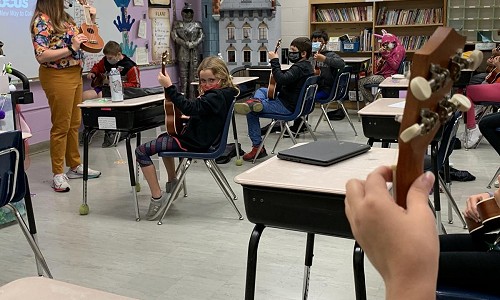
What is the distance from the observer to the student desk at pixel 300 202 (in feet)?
5.72

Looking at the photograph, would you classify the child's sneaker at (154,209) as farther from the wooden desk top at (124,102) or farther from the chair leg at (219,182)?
the wooden desk top at (124,102)

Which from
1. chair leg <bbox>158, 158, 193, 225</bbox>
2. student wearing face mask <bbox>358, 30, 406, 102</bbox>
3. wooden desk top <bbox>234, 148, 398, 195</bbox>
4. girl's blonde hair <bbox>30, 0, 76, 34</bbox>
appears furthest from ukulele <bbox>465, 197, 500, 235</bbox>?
student wearing face mask <bbox>358, 30, 406, 102</bbox>

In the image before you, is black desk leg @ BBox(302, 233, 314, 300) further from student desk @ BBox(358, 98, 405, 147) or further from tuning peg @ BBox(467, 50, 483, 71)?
tuning peg @ BBox(467, 50, 483, 71)

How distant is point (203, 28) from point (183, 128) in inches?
221

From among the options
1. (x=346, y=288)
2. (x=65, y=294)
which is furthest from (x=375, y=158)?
(x=65, y=294)

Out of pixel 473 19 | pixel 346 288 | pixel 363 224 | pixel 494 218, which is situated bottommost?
pixel 346 288

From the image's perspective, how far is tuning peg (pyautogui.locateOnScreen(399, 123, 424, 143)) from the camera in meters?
0.66

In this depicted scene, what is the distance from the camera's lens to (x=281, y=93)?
524 centimetres

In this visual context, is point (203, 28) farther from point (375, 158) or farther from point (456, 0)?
point (375, 158)

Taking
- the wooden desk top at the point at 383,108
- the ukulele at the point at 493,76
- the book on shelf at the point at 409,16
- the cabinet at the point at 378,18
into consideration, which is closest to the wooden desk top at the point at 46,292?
the wooden desk top at the point at 383,108

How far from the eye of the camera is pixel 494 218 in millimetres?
1747

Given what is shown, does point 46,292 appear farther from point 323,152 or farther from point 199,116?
point 199,116

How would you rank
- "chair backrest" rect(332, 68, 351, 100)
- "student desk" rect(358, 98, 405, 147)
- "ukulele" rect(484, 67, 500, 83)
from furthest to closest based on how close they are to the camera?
1. "chair backrest" rect(332, 68, 351, 100)
2. "ukulele" rect(484, 67, 500, 83)
3. "student desk" rect(358, 98, 405, 147)

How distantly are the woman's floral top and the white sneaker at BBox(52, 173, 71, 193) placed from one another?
0.83 metres
